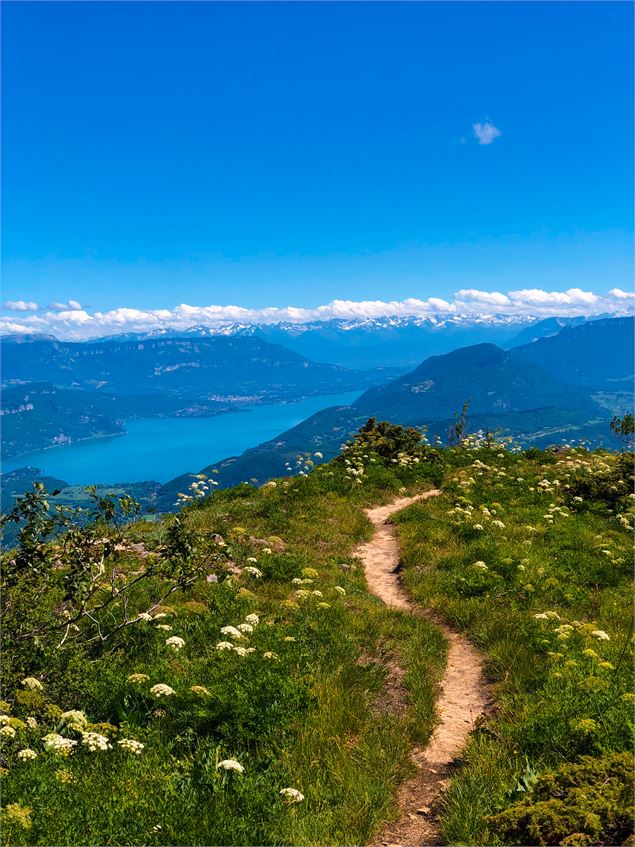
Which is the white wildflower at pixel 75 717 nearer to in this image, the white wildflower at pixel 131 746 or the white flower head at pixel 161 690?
the white wildflower at pixel 131 746

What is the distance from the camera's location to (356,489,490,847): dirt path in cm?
532

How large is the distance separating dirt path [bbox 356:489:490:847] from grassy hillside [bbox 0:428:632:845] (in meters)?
0.21

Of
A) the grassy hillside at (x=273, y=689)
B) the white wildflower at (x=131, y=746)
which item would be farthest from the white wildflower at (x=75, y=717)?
the white wildflower at (x=131, y=746)

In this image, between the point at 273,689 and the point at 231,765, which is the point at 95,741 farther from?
the point at 273,689

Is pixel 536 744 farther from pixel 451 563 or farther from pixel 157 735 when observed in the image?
pixel 451 563

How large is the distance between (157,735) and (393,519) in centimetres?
1400

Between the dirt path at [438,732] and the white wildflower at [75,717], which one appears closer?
the dirt path at [438,732]

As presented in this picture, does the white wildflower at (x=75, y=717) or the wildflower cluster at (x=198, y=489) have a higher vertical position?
the white wildflower at (x=75, y=717)

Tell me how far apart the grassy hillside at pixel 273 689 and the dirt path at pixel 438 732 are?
0.21 meters

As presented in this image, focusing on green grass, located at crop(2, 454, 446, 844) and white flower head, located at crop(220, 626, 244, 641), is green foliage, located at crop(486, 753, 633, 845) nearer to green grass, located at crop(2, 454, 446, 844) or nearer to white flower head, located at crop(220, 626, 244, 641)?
green grass, located at crop(2, 454, 446, 844)

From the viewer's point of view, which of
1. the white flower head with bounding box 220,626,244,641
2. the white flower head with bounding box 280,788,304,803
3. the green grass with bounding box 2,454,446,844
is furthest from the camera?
the white flower head with bounding box 220,626,244,641

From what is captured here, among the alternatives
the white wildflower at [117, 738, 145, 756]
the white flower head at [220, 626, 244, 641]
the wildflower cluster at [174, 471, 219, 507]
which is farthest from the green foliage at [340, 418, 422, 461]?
the white wildflower at [117, 738, 145, 756]

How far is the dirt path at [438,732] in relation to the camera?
532 cm

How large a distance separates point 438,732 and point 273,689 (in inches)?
106
